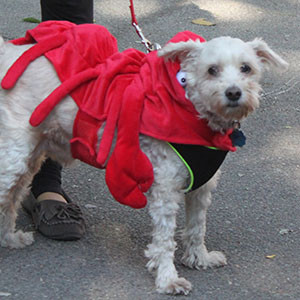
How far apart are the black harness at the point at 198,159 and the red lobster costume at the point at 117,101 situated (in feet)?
0.17

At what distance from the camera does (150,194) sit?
3.38 metres

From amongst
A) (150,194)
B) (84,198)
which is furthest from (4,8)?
(150,194)

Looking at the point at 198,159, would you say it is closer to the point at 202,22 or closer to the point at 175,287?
the point at 175,287

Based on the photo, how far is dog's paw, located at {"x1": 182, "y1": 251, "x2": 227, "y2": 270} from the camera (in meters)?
3.64

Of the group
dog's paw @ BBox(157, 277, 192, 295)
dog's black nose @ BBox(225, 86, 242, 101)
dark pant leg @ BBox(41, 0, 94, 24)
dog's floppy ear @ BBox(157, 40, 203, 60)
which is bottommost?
dog's paw @ BBox(157, 277, 192, 295)

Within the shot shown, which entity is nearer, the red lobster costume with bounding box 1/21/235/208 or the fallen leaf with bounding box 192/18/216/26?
the red lobster costume with bounding box 1/21/235/208

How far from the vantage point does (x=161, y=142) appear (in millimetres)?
3268

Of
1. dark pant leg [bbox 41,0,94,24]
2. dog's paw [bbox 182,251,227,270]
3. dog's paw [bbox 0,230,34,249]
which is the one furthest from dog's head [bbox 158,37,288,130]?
dog's paw [bbox 0,230,34,249]

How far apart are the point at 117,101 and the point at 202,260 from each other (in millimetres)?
1020

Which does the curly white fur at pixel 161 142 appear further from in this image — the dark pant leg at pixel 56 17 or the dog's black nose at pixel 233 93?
the dark pant leg at pixel 56 17

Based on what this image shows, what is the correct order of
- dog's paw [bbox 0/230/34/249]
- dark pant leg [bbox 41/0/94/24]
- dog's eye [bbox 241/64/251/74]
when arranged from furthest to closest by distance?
dark pant leg [bbox 41/0/94/24]
dog's paw [bbox 0/230/34/249]
dog's eye [bbox 241/64/251/74]

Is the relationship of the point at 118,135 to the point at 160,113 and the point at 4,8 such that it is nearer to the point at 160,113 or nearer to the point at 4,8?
the point at 160,113

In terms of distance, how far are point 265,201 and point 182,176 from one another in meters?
1.26

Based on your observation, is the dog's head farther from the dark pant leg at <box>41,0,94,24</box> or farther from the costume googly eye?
the dark pant leg at <box>41,0,94,24</box>
